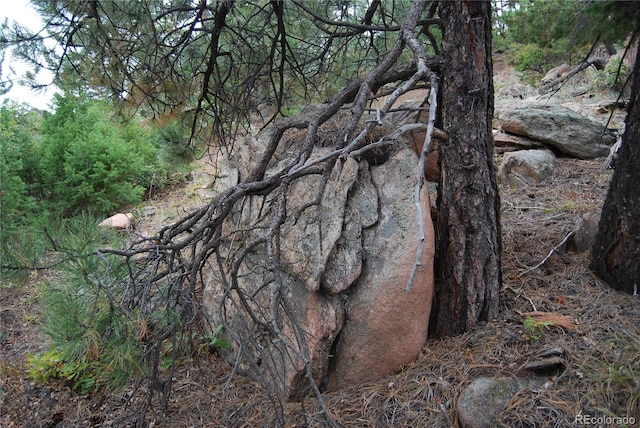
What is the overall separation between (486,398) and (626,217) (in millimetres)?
1376

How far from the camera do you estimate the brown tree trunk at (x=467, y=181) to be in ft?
7.98

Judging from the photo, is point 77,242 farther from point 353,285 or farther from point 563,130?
point 563,130

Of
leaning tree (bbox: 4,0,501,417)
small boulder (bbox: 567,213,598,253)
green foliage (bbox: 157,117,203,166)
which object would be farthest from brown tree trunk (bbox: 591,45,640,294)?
green foliage (bbox: 157,117,203,166)

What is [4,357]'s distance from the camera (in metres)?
3.49

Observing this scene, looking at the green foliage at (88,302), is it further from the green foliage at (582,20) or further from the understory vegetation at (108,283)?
the green foliage at (582,20)

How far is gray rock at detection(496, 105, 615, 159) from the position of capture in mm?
5738

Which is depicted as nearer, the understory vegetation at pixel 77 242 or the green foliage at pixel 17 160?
the understory vegetation at pixel 77 242

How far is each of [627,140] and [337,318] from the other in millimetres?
1985

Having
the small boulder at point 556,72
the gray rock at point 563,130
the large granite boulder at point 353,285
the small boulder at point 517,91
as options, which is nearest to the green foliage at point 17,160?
the large granite boulder at point 353,285

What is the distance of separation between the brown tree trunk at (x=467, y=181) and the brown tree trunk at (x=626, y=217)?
689 mm

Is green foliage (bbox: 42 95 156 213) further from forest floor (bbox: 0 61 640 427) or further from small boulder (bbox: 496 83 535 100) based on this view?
small boulder (bbox: 496 83 535 100)

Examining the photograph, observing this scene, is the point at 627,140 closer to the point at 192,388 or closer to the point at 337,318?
the point at 337,318

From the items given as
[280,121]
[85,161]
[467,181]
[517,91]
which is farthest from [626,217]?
[517,91]

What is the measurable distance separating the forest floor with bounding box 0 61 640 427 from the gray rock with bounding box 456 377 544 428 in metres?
0.04
